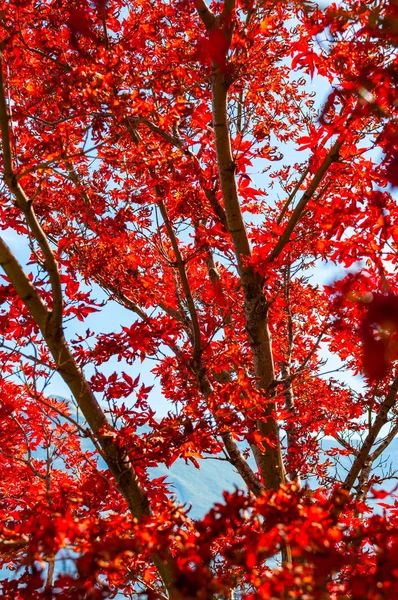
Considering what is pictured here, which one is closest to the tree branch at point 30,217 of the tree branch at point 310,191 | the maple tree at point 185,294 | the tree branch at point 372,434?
the maple tree at point 185,294

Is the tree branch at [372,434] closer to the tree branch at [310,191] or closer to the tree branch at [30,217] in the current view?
the tree branch at [310,191]

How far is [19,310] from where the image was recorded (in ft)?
12.5

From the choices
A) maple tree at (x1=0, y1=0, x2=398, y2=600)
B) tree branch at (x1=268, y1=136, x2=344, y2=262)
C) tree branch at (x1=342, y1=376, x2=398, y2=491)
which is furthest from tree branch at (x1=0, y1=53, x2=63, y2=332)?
tree branch at (x1=342, y1=376, x2=398, y2=491)

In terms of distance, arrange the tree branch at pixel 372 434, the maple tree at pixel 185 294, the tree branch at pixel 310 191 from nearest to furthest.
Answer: the maple tree at pixel 185 294, the tree branch at pixel 310 191, the tree branch at pixel 372 434

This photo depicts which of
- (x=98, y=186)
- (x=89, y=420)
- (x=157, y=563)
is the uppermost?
(x=98, y=186)

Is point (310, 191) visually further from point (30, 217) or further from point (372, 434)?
point (372, 434)

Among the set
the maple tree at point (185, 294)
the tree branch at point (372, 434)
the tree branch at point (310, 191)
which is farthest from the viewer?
the tree branch at point (372, 434)

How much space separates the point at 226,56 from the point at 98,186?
2.52 meters

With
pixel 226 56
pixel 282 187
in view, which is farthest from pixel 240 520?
pixel 282 187

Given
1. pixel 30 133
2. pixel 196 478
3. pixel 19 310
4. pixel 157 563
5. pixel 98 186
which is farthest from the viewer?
pixel 196 478

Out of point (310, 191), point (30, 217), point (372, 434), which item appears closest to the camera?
point (30, 217)

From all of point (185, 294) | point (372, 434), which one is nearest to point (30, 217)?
point (185, 294)

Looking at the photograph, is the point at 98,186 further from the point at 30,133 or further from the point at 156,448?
the point at 156,448

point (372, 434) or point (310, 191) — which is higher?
point (310, 191)
